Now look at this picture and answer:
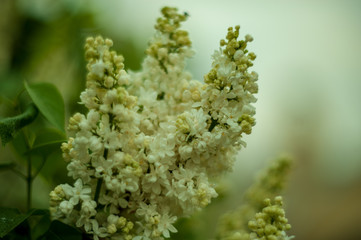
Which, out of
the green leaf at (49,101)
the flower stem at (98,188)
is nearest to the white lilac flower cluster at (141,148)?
the flower stem at (98,188)

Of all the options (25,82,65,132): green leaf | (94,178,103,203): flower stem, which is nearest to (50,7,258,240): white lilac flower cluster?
(94,178,103,203): flower stem

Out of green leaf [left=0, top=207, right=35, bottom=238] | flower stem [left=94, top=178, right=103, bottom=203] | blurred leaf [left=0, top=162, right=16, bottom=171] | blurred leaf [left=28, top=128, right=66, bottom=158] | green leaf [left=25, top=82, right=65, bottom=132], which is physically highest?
green leaf [left=25, top=82, right=65, bottom=132]

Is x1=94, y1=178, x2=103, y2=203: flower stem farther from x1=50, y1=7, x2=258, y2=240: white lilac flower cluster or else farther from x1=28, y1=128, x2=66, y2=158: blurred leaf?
x1=28, y1=128, x2=66, y2=158: blurred leaf

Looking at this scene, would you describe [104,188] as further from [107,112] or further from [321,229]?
[321,229]

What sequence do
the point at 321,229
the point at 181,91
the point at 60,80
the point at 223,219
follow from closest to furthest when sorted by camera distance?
the point at 181,91
the point at 223,219
the point at 60,80
the point at 321,229

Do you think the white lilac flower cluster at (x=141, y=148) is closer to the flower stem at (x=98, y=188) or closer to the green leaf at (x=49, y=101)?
the flower stem at (x=98, y=188)

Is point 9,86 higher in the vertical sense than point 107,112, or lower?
higher

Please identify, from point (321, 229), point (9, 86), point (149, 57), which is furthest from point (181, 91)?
point (321, 229)
